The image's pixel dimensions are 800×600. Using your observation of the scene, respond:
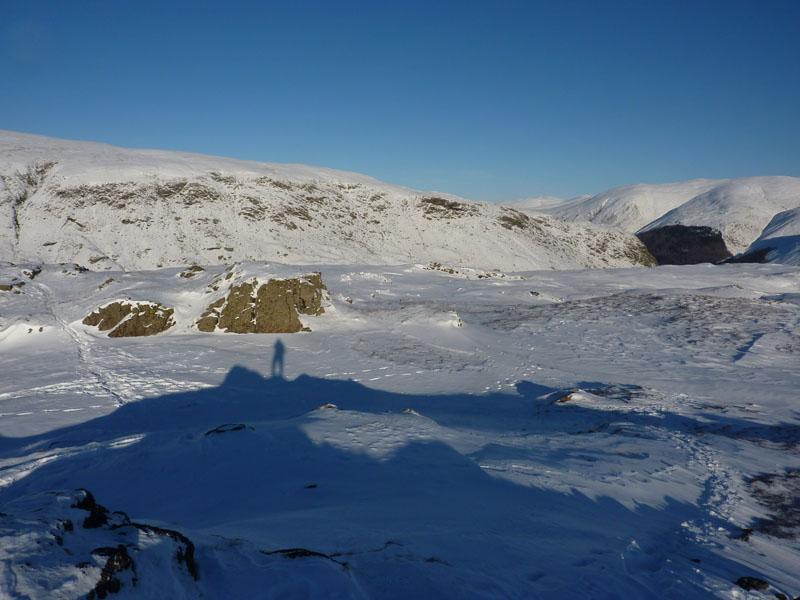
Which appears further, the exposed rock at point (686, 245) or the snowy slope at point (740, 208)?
the snowy slope at point (740, 208)

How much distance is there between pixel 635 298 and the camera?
2195 centimetres

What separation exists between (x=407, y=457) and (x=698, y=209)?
9905 cm

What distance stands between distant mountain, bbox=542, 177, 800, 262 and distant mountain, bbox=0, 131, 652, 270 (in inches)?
782

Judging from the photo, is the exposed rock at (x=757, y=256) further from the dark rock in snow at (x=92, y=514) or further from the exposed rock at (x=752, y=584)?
the dark rock in snow at (x=92, y=514)

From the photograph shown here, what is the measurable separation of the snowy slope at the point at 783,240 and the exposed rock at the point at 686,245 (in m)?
6.32

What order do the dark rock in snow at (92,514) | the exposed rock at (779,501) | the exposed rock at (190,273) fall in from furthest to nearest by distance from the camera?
1. the exposed rock at (190,273)
2. the exposed rock at (779,501)
3. the dark rock in snow at (92,514)

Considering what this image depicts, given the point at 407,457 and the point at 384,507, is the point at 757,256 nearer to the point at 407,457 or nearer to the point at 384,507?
the point at 407,457

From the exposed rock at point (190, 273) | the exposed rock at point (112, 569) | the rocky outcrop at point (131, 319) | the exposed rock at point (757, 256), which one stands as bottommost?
the exposed rock at point (112, 569)

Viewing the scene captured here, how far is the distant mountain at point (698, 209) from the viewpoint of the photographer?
2958 inches

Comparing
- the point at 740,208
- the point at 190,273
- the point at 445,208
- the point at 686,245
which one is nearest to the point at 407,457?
the point at 190,273

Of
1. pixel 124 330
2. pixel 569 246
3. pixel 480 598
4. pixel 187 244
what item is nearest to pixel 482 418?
pixel 480 598

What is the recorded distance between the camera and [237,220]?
158 feet

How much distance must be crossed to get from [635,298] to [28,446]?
2268cm

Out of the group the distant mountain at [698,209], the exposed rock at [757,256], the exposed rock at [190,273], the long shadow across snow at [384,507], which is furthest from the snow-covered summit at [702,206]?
the long shadow across snow at [384,507]
